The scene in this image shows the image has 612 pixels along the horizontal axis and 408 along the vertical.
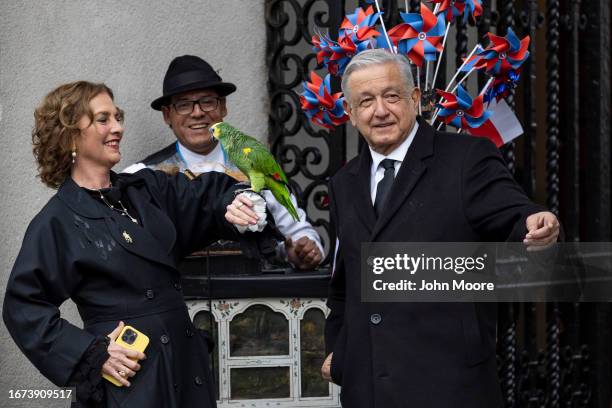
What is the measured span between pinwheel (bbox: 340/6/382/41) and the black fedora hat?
3.32 feet

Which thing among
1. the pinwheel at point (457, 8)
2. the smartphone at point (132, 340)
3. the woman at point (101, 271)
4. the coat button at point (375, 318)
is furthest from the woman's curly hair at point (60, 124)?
the pinwheel at point (457, 8)

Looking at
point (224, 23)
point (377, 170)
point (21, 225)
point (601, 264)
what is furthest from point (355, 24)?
point (601, 264)

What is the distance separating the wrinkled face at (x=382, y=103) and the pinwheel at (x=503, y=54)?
0.94 meters

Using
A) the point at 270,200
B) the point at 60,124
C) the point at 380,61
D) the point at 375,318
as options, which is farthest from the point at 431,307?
the point at 270,200

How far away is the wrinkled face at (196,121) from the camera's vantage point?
15.3ft

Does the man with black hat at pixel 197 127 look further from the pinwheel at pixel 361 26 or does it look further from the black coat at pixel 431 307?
the black coat at pixel 431 307

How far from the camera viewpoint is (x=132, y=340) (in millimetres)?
3137

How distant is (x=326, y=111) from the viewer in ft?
13.1

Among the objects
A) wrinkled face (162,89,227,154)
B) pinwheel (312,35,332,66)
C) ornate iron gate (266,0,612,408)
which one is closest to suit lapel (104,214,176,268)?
pinwheel (312,35,332,66)

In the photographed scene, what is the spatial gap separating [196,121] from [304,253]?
87 cm

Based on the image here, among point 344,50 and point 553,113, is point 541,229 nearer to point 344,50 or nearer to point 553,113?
point 344,50

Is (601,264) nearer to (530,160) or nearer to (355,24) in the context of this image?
(530,160)

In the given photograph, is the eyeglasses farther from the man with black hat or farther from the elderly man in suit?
the elderly man in suit

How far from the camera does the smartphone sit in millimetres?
3124
